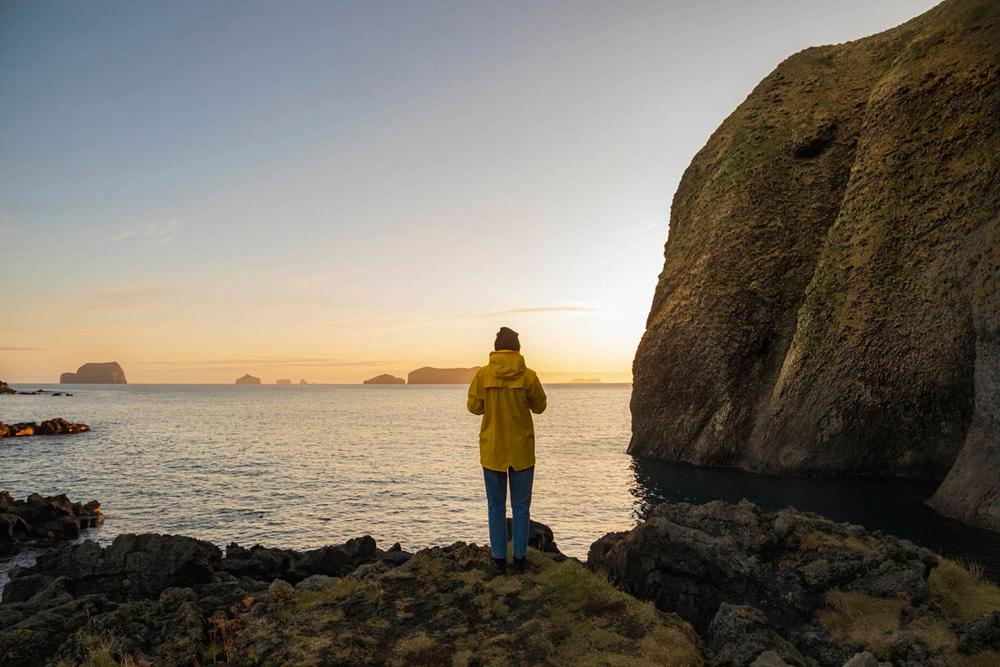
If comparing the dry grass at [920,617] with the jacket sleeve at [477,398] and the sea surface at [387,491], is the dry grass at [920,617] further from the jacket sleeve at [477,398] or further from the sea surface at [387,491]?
the sea surface at [387,491]

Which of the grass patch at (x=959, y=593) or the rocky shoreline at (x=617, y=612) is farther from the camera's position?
the grass patch at (x=959, y=593)

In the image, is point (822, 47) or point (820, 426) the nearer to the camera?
point (820, 426)

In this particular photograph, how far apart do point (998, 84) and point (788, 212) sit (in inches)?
587

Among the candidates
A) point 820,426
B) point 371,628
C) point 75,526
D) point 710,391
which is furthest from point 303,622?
point 710,391

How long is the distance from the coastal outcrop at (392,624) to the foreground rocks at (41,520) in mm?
19746

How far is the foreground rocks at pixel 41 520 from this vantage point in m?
28.5

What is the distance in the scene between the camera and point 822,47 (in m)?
56.9

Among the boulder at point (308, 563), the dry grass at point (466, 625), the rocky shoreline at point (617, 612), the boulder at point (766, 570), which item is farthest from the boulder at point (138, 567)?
the boulder at point (766, 570)

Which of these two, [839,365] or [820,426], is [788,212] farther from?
[820,426]

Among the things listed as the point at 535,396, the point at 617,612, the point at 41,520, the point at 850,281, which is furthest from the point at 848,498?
the point at 41,520

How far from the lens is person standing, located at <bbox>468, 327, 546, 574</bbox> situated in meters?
9.03

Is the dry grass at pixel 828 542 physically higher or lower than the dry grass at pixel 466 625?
lower

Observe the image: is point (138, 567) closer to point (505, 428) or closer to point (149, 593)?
point (149, 593)

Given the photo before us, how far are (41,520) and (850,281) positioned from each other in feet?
166
